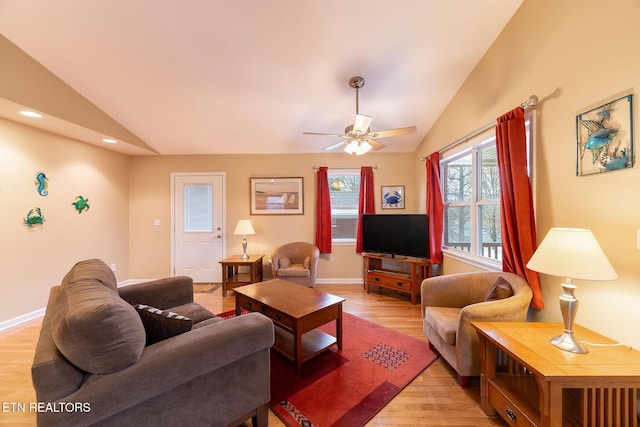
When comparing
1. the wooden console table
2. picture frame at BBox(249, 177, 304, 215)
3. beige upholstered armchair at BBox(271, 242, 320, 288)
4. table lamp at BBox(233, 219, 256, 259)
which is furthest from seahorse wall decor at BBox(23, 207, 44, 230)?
the wooden console table

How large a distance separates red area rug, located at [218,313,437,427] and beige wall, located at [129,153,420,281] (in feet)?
7.08

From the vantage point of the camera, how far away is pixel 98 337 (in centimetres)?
104

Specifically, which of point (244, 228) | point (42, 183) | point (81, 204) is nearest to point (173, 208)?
point (81, 204)

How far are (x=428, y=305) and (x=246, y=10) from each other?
10.2ft

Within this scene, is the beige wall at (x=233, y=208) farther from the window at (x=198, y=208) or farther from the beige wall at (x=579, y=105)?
the beige wall at (x=579, y=105)

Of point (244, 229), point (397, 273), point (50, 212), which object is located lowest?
point (397, 273)

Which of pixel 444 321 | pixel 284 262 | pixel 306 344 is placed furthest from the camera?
pixel 284 262

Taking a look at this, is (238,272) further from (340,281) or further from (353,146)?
(353,146)

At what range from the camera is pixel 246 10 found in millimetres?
2137

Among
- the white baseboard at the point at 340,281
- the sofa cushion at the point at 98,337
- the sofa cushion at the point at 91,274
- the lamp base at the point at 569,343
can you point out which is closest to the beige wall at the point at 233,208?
the white baseboard at the point at 340,281

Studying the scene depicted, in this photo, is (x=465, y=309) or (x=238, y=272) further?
(x=238, y=272)

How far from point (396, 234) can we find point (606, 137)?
2.58 meters

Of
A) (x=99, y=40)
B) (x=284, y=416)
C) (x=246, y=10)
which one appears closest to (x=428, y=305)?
(x=284, y=416)

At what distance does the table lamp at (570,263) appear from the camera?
1.26 m
